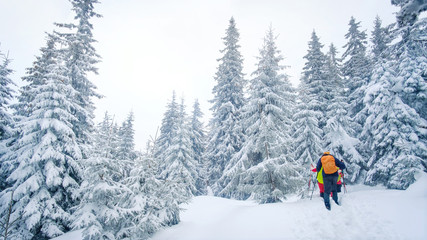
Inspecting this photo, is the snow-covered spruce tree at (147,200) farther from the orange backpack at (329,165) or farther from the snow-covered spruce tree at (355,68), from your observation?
the snow-covered spruce tree at (355,68)

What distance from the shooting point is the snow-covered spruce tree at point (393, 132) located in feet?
38.5

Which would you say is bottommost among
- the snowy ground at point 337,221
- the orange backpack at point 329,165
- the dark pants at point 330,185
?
the snowy ground at point 337,221

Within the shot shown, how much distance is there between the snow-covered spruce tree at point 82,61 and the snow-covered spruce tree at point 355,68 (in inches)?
892

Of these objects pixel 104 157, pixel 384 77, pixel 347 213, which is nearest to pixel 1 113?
pixel 104 157

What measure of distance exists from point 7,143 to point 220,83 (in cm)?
1953

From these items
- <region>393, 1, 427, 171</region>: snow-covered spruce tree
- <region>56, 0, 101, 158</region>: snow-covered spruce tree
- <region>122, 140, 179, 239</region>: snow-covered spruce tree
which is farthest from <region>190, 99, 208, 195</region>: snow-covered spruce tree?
<region>393, 1, 427, 171</region>: snow-covered spruce tree

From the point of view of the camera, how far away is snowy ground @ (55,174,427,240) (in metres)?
6.45

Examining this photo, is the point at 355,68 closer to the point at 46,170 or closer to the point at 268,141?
the point at 268,141

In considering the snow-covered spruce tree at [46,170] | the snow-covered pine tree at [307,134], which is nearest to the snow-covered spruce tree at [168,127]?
the snow-covered spruce tree at [46,170]

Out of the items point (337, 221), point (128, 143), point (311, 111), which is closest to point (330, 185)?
point (337, 221)

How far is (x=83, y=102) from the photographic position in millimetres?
16641

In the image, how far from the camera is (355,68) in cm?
2144

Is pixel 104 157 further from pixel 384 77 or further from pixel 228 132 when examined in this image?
pixel 384 77

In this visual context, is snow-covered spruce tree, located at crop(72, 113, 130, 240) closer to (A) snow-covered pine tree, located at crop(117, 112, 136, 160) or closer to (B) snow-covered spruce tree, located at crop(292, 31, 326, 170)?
(B) snow-covered spruce tree, located at crop(292, 31, 326, 170)
